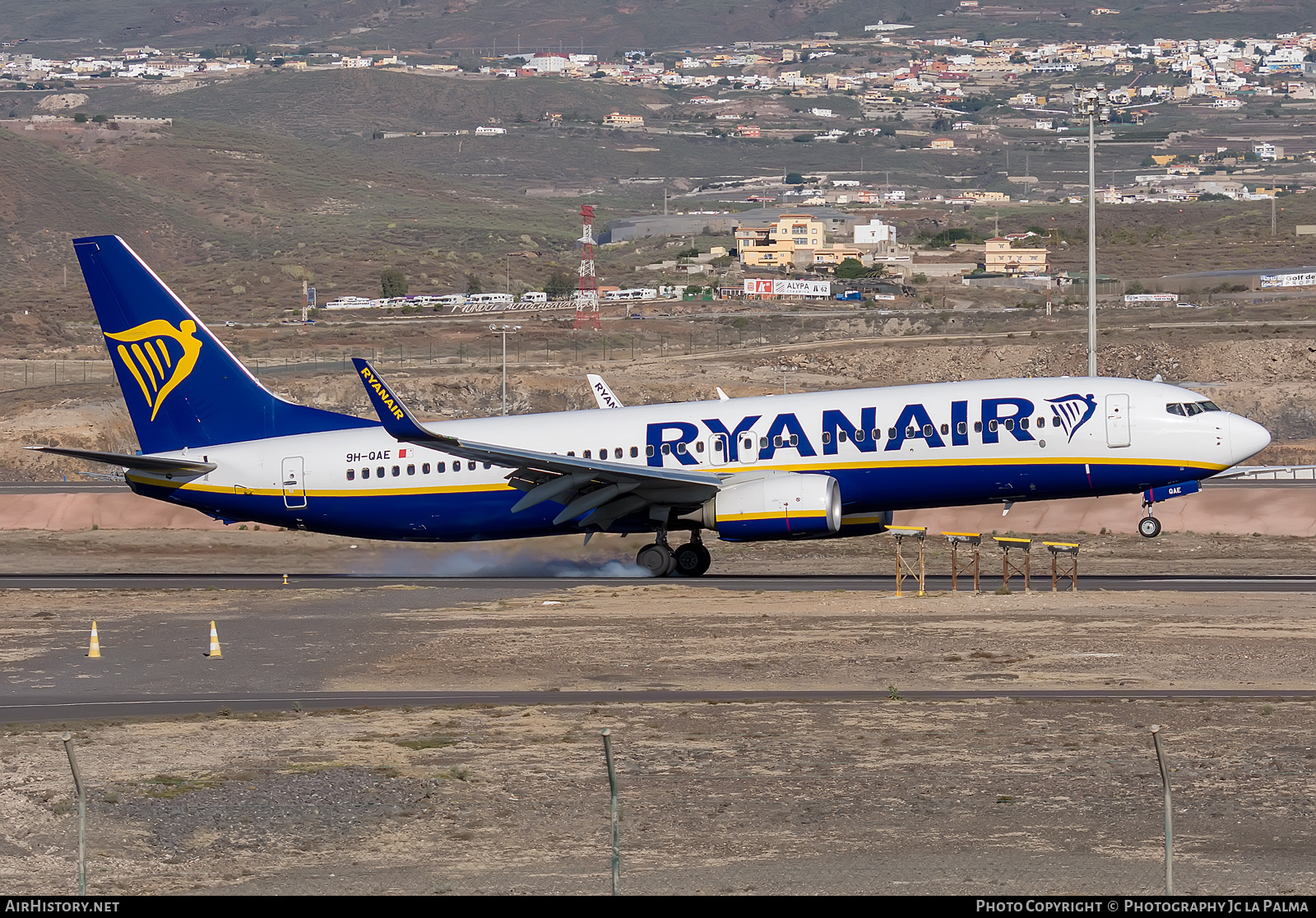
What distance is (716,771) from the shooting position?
2238 cm

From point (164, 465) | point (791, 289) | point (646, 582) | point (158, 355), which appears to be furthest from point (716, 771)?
point (791, 289)

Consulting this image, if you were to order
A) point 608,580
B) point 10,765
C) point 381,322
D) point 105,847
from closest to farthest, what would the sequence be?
point 105,847
point 10,765
point 608,580
point 381,322

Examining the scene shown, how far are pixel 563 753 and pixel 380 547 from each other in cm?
3347

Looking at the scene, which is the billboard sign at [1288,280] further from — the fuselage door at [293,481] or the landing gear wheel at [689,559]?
the fuselage door at [293,481]

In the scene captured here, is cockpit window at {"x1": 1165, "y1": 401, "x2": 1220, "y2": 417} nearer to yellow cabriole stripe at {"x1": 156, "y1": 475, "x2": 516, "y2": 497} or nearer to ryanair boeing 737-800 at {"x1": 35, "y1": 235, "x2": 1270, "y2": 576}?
ryanair boeing 737-800 at {"x1": 35, "y1": 235, "x2": 1270, "y2": 576}

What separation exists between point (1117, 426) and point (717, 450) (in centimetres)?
990

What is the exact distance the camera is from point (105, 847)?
1928cm

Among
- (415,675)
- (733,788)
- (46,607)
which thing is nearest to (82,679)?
(415,675)

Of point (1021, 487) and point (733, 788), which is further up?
point (1021, 487)

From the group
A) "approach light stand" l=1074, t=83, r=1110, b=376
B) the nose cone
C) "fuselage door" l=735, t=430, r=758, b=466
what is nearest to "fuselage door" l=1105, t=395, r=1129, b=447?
the nose cone

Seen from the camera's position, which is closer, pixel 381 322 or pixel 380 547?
pixel 380 547

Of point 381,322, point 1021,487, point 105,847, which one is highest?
point 381,322

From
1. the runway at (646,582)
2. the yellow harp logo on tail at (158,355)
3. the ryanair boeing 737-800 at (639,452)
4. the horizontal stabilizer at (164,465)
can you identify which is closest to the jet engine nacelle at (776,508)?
the ryanair boeing 737-800 at (639,452)

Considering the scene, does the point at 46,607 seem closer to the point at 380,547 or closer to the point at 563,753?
the point at 380,547
